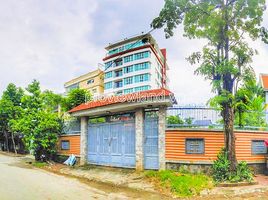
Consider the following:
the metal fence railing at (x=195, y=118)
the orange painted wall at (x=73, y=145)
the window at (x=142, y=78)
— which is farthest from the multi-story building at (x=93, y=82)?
the metal fence railing at (x=195, y=118)

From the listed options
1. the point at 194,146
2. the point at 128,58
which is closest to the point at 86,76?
the point at 128,58

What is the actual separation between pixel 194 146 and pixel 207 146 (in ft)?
1.75

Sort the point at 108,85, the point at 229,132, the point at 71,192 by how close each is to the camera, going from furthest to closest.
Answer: the point at 108,85
the point at 229,132
the point at 71,192

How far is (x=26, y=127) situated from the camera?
17344mm

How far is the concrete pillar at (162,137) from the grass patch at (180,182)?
512 millimetres

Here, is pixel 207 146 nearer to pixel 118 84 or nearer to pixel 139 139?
pixel 139 139

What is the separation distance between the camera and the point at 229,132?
10.6 metres

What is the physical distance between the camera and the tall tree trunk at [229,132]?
10445 millimetres

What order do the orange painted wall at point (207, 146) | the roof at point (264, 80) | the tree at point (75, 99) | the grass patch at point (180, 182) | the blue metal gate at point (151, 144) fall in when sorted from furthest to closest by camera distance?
1. the roof at point (264, 80)
2. the tree at point (75, 99)
3. the blue metal gate at point (151, 144)
4. the orange painted wall at point (207, 146)
5. the grass patch at point (180, 182)

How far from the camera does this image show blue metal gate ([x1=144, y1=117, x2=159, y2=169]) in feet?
39.3

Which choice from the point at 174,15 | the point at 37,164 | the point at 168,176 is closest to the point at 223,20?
the point at 174,15

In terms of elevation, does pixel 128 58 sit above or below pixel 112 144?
above

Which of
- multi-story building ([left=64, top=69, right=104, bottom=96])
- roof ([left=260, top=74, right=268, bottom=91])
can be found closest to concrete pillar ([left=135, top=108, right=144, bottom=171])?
roof ([left=260, top=74, right=268, bottom=91])

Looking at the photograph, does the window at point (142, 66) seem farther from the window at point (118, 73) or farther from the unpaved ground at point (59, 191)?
the unpaved ground at point (59, 191)
